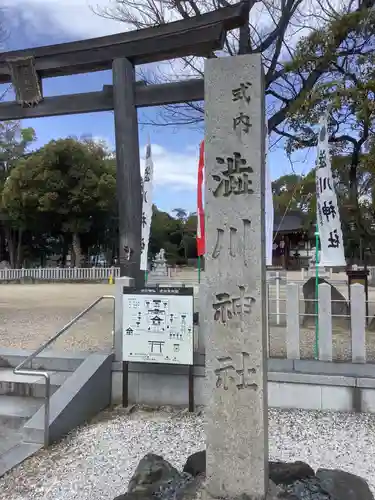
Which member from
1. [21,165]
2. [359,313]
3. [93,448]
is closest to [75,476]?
[93,448]

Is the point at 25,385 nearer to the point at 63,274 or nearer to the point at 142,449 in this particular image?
the point at 142,449

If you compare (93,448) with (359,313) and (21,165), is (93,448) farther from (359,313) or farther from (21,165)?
(21,165)

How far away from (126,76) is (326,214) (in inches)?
148

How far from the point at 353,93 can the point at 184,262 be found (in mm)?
38653

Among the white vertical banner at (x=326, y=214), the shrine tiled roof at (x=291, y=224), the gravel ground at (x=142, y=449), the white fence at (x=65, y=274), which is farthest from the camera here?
the shrine tiled roof at (x=291, y=224)

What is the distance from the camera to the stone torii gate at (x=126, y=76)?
667 cm

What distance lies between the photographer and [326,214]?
6391 millimetres

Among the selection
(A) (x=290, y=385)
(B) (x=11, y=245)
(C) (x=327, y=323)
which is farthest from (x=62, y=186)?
(A) (x=290, y=385)

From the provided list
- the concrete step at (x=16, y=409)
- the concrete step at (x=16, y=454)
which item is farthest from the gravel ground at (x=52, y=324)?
the concrete step at (x=16, y=454)

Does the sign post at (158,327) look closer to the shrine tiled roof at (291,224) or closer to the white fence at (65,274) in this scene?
the white fence at (65,274)

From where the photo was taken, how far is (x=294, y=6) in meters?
9.43

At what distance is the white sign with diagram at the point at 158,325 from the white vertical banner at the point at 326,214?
2.48m

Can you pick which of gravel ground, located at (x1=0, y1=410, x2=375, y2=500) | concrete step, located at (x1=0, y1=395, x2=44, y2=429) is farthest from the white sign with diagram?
concrete step, located at (x1=0, y1=395, x2=44, y2=429)

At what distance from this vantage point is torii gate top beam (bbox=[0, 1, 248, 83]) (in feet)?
21.7
